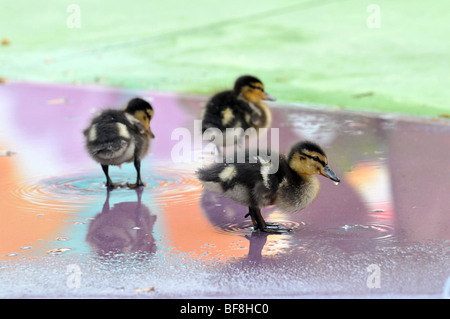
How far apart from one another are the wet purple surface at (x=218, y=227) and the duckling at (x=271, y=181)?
17 centimetres

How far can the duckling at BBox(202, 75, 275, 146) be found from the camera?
21.3 feet

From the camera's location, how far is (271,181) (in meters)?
4.46

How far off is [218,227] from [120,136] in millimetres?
1245

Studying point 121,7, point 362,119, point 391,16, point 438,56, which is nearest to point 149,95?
point 362,119

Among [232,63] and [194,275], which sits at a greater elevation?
[232,63]

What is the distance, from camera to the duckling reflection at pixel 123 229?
14.2 feet

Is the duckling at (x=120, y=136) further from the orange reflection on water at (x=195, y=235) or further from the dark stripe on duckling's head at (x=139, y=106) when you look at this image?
the orange reflection on water at (x=195, y=235)

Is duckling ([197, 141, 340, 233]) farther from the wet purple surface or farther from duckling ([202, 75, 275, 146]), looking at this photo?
duckling ([202, 75, 275, 146])

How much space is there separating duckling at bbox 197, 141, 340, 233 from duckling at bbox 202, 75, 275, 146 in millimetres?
1870

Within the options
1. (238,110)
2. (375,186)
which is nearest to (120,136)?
(238,110)

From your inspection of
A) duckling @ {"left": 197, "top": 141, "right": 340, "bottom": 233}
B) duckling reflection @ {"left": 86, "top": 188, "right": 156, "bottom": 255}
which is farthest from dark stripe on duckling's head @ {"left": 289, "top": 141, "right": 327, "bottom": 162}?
duckling reflection @ {"left": 86, "top": 188, "right": 156, "bottom": 255}

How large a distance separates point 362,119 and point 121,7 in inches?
284
